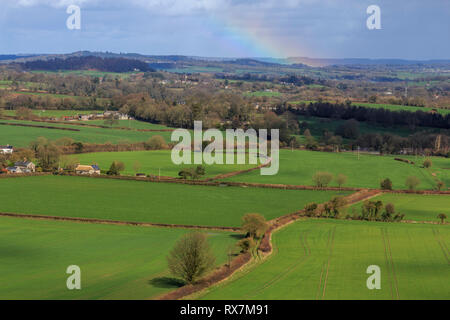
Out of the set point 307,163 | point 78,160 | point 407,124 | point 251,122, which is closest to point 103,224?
point 78,160

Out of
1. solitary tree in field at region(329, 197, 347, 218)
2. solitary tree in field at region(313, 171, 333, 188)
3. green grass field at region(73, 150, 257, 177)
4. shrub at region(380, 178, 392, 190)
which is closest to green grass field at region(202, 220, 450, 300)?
solitary tree in field at region(329, 197, 347, 218)

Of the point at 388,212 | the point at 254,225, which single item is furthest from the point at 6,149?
the point at 388,212

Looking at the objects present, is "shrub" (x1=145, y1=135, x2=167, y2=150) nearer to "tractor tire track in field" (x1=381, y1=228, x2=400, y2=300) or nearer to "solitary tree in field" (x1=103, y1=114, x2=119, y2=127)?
"solitary tree in field" (x1=103, y1=114, x2=119, y2=127)

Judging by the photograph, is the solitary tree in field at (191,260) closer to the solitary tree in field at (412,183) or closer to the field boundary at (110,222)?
the field boundary at (110,222)

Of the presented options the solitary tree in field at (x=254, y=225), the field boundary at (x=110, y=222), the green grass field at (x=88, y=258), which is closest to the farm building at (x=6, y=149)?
the field boundary at (x=110, y=222)

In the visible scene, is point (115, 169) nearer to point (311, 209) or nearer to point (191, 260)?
point (311, 209)

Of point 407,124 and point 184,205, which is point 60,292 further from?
point 407,124
